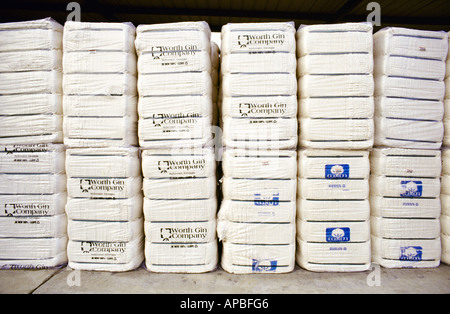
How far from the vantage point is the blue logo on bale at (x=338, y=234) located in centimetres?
257

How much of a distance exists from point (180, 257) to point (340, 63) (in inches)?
103

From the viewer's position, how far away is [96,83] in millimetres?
2525

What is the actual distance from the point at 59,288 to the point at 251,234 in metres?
1.93

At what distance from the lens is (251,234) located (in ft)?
8.41

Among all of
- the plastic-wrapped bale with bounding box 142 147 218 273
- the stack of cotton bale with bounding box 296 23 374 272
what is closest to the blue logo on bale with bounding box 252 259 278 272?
the stack of cotton bale with bounding box 296 23 374 272

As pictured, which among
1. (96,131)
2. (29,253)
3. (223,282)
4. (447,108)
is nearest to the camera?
(223,282)

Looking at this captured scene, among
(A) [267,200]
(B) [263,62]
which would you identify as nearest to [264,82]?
(B) [263,62]

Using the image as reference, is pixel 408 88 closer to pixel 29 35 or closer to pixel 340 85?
pixel 340 85

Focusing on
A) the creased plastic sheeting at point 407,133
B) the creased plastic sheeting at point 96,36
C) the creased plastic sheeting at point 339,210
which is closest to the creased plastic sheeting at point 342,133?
the creased plastic sheeting at point 407,133

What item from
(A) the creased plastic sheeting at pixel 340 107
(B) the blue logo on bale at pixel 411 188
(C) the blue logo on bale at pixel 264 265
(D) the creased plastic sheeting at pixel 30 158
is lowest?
(C) the blue logo on bale at pixel 264 265

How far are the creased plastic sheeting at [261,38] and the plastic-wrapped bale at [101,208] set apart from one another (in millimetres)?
1549

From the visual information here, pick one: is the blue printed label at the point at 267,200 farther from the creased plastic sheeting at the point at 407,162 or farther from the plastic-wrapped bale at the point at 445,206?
the plastic-wrapped bale at the point at 445,206

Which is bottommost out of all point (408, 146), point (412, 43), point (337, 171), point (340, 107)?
point (337, 171)

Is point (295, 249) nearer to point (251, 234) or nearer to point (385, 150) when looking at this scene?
point (251, 234)
